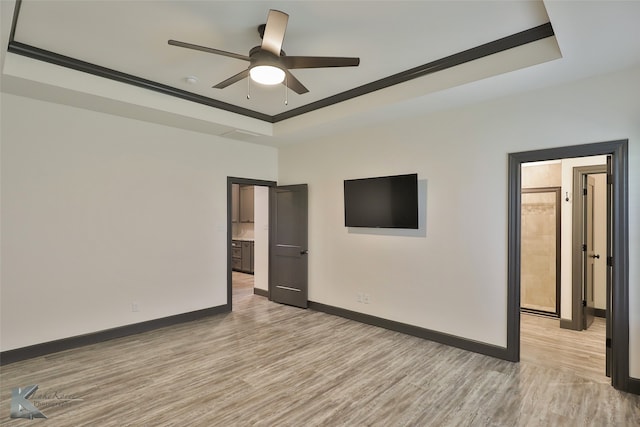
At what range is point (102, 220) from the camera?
158 inches

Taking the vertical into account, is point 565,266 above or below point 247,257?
above

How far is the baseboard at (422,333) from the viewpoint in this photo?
11.7 ft

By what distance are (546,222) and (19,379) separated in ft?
22.1

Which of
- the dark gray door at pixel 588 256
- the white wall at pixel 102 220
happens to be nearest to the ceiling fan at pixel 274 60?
the white wall at pixel 102 220

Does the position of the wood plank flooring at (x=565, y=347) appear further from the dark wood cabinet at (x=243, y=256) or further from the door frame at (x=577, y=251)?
the dark wood cabinet at (x=243, y=256)

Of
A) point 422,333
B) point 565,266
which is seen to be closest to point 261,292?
point 422,333

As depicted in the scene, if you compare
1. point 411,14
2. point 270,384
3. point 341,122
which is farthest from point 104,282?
point 411,14

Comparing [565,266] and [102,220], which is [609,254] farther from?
[102,220]

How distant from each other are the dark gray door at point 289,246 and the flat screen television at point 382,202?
3.21ft

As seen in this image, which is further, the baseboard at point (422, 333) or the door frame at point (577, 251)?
the door frame at point (577, 251)

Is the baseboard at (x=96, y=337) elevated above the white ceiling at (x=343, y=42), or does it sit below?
below

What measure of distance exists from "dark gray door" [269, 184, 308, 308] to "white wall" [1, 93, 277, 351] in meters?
0.96

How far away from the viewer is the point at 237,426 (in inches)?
94.0

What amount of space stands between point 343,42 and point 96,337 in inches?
166
